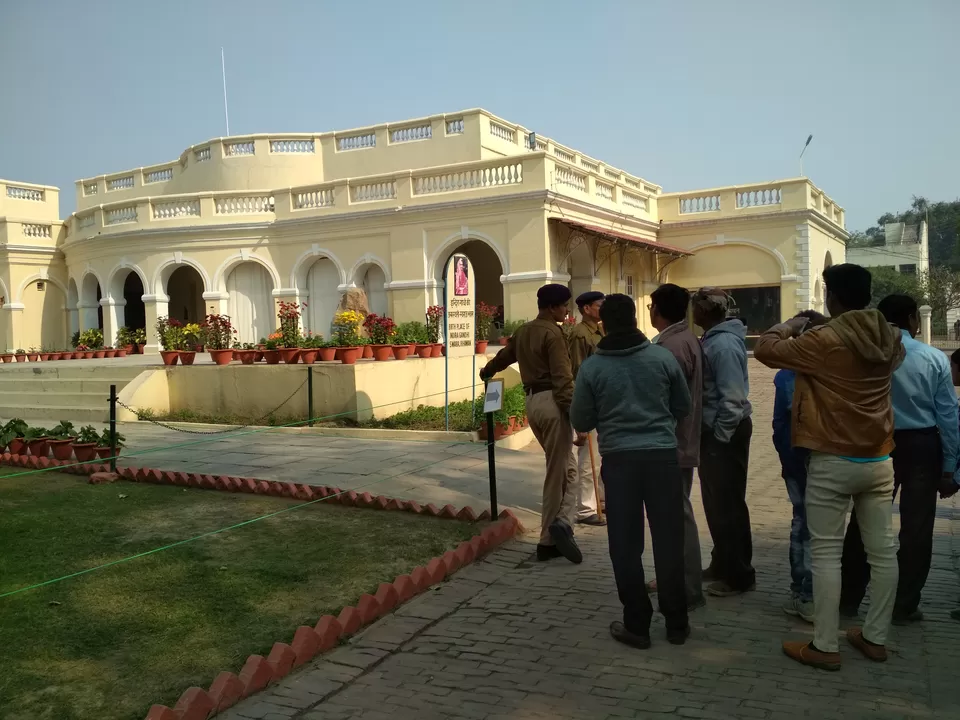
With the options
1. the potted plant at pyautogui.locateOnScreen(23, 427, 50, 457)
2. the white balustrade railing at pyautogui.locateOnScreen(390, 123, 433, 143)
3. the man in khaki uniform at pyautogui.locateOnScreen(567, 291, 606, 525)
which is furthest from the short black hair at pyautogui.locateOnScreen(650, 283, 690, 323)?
the white balustrade railing at pyautogui.locateOnScreen(390, 123, 433, 143)

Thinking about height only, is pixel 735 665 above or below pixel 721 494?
below

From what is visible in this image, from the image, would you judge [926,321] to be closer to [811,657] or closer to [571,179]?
[571,179]

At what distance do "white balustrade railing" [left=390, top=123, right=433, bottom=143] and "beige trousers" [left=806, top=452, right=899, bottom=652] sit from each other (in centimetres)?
2029

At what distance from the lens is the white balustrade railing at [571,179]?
19.0 metres

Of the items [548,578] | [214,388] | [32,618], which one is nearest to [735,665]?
[548,578]

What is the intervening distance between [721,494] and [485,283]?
20316 millimetres

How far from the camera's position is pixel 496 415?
10820 mm

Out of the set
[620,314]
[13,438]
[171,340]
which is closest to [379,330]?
[171,340]

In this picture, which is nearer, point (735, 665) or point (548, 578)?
point (735, 665)

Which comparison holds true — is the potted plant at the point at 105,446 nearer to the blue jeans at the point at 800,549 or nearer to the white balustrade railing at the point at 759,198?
the blue jeans at the point at 800,549

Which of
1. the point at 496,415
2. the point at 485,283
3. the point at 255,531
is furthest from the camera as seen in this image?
the point at 485,283

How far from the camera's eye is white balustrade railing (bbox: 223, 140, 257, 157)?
24562mm

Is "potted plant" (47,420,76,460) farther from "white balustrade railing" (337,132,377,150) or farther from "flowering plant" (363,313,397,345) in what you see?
"white balustrade railing" (337,132,377,150)

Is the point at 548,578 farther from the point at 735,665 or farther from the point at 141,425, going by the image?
the point at 141,425
